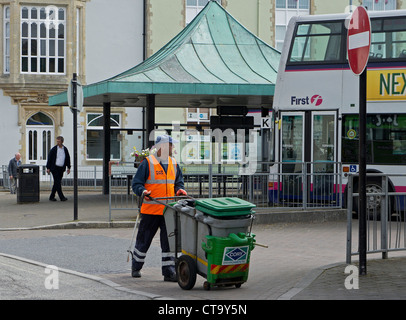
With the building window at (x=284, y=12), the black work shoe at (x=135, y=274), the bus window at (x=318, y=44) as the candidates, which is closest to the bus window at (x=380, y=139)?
the bus window at (x=318, y=44)

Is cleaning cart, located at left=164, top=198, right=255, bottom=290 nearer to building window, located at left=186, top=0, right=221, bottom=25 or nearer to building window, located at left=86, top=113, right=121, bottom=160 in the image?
building window, located at left=86, top=113, right=121, bottom=160

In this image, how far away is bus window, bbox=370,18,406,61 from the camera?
696 inches

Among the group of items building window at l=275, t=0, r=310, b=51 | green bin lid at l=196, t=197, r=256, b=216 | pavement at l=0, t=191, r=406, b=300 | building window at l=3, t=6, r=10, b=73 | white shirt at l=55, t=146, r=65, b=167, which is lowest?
pavement at l=0, t=191, r=406, b=300

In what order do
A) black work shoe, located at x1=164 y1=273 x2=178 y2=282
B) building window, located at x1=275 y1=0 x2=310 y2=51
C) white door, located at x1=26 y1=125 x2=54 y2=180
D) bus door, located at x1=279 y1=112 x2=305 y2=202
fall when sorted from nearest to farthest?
black work shoe, located at x1=164 y1=273 x2=178 y2=282
bus door, located at x1=279 y1=112 x2=305 y2=202
white door, located at x1=26 y1=125 x2=54 y2=180
building window, located at x1=275 y1=0 x2=310 y2=51

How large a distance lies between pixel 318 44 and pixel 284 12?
67.2 feet

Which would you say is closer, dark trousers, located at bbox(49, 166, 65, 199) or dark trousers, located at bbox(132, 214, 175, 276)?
dark trousers, located at bbox(132, 214, 175, 276)

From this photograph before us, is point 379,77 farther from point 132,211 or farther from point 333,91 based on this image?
point 132,211

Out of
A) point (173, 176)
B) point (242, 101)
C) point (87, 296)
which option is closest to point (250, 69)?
point (242, 101)

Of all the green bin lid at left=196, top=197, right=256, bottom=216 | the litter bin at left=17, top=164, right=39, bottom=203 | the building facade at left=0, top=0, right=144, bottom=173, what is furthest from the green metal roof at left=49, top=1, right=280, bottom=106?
the green bin lid at left=196, top=197, right=256, bottom=216

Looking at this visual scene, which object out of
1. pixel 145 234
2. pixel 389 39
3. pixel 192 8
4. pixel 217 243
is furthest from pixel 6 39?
pixel 217 243

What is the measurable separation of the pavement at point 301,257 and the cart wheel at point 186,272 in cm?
31

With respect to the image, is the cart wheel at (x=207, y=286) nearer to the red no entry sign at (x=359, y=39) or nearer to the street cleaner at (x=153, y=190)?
the street cleaner at (x=153, y=190)

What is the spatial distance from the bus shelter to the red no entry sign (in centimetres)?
1210

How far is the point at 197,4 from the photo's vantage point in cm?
3772
